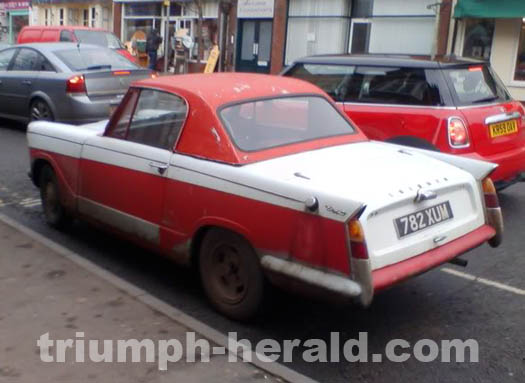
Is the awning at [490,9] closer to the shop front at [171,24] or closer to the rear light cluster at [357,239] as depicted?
the shop front at [171,24]

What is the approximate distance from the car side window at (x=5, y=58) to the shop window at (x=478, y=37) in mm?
11102

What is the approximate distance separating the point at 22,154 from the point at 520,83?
12.2m

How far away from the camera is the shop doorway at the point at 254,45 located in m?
23.6

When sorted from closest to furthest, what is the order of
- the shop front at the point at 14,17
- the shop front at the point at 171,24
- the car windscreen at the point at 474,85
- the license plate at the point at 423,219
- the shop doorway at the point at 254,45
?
1. the license plate at the point at 423,219
2. the car windscreen at the point at 474,85
3. the shop doorway at the point at 254,45
4. the shop front at the point at 171,24
5. the shop front at the point at 14,17

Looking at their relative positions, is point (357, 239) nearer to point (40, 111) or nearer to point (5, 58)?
point (40, 111)

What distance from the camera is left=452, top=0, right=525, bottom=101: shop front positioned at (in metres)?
16.5

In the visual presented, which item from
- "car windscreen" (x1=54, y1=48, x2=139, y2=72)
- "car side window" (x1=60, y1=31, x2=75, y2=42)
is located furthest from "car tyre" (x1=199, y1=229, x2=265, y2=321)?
"car side window" (x1=60, y1=31, x2=75, y2=42)

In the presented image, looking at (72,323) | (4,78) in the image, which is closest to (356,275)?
(72,323)

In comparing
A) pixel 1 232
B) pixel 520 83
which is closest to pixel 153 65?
pixel 520 83

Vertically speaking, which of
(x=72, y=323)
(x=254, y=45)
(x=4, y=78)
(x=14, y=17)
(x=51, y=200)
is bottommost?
(x=72, y=323)

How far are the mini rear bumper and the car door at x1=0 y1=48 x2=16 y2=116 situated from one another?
30.8 ft

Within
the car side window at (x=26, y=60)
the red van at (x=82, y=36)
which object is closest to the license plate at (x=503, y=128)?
the car side window at (x=26, y=60)

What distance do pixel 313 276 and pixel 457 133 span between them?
339cm

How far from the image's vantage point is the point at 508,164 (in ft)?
22.6
